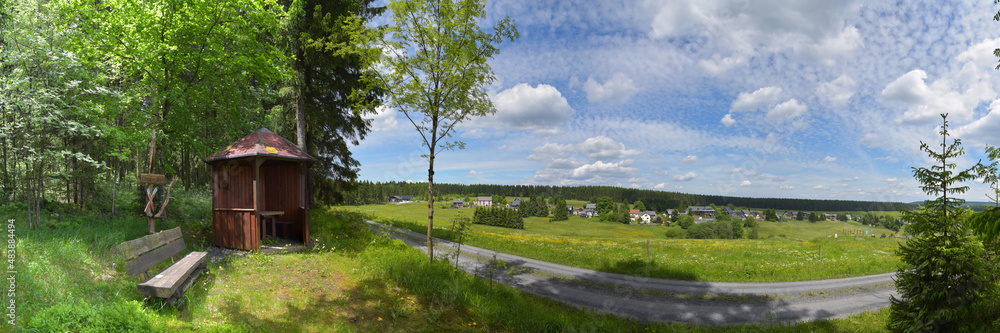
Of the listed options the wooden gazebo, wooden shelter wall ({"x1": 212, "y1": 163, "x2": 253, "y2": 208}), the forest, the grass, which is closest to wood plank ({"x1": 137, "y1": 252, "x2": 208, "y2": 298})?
the grass

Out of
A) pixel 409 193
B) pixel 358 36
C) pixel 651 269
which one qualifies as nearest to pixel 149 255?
pixel 358 36

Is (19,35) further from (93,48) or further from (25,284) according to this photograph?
(25,284)

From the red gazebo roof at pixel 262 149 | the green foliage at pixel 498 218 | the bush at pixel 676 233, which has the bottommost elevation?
the bush at pixel 676 233

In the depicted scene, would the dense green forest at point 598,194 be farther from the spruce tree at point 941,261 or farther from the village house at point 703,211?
the spruce tree at point 941,261

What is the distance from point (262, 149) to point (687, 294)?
15196mm

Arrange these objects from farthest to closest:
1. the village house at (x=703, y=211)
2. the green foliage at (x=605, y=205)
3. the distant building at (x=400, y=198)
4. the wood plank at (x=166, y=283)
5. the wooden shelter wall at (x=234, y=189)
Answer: the village house at (x=703, y=211) → the distant building at (x=400, y=198) → the green foliage at (x=605, y=205) → the wooden shelter wall at (x=234, y=189) → the wood plank at (x=166, y=283)

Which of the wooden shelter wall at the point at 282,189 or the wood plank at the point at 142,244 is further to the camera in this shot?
the wooden shelter wall at the point at 282,189

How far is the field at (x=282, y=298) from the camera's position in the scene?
5.16 metres

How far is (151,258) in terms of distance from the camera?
7.17 meters

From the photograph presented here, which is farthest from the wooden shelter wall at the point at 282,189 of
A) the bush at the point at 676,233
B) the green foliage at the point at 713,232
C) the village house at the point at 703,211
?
the village house at the point at 703,211

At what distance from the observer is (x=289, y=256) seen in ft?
35.2

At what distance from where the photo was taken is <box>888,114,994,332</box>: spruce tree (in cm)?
900

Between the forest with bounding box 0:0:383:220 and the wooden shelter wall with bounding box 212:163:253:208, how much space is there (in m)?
2.37

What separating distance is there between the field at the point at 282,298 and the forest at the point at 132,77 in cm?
280
